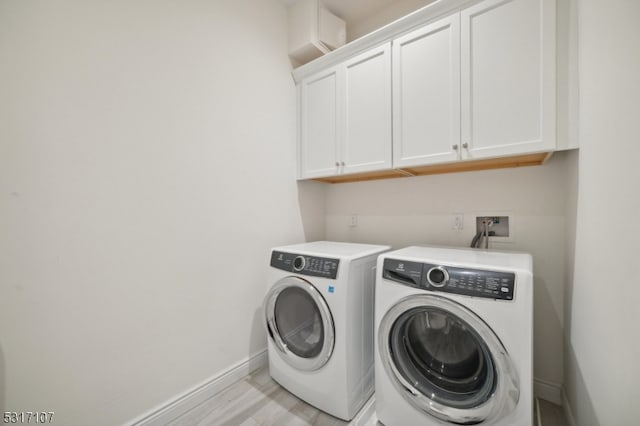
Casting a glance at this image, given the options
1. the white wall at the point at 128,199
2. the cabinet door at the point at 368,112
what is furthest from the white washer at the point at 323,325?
the cabinet door at the point at 368,112

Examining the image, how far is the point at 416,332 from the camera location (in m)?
1.30

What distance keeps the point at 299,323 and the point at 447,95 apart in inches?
65.9

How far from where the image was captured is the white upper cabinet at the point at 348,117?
5.64 feet

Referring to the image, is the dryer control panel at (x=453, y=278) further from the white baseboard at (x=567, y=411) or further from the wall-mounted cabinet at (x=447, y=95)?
the white baseboard at (x=567, y=411)

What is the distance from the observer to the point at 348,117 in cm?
188

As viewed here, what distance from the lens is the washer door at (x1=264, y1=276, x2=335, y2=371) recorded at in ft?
4.60

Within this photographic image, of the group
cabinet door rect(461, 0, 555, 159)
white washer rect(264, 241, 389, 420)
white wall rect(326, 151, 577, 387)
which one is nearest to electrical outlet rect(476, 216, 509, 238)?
white wall rect(326, 151, 577, 387)

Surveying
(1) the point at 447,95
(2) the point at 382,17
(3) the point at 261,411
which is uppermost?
(2) the point at 382,17

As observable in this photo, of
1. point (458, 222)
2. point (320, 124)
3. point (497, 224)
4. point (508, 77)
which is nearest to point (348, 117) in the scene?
point (320, 124)

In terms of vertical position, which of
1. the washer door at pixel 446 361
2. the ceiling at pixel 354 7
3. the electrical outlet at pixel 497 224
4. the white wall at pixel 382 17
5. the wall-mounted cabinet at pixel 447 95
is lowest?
the washer door at pixel 446 361

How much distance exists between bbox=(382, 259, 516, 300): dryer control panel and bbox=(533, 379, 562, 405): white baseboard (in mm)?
1088

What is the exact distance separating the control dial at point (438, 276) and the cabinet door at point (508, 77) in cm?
71

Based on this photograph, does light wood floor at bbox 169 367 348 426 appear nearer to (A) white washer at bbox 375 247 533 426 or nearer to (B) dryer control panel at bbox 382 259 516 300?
(A) white washer at bbox 375 247 533 426

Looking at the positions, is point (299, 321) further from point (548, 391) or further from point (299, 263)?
point (548, 391)
